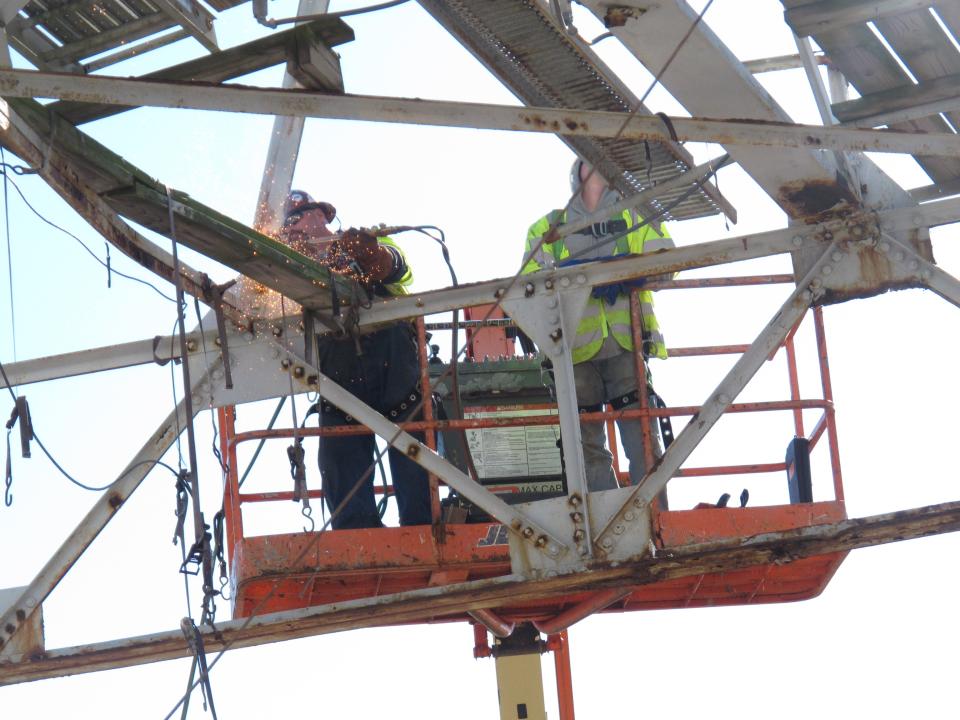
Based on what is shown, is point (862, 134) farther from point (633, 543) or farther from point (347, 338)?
point (347, 338)

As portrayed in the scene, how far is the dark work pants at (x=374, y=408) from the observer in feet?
28.7

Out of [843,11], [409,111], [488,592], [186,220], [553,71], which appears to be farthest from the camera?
[553,71]

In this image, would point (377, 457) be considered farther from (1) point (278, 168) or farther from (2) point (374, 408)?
(1) point (278, 168)

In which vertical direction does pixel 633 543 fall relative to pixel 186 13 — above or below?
below

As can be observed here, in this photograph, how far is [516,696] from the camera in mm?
9852

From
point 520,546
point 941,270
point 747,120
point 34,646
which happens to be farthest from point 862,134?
point 34,646

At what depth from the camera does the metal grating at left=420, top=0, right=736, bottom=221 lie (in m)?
7.34

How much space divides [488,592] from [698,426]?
130 cm

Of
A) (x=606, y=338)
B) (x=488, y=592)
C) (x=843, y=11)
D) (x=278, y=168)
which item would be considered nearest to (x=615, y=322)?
(x=606, y=338)

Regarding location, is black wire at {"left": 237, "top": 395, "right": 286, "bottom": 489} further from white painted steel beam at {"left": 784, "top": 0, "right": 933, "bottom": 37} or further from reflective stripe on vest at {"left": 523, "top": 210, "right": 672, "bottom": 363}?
white painted steel beam at {"left": 784, "top": 0, "right": 933, "bottom": 37}

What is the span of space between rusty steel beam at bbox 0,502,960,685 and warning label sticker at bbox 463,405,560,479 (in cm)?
191

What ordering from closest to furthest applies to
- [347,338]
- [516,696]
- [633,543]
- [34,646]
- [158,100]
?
[158,100] < [633,543] < [34,646] < [347,338] < [516,696]

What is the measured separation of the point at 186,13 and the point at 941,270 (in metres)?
3.98

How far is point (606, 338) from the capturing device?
920 centimetres
